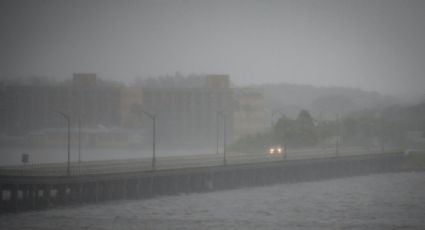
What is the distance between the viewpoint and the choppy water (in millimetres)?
61469

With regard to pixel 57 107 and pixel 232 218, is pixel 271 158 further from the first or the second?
pixel 57 107

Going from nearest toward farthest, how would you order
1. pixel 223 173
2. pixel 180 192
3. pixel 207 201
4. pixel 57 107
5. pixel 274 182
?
pixel 207 201 → pixel 180 192 → pixel 223 173 → pixel 274 182 → pixel 57 107

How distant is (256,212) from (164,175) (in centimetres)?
1445

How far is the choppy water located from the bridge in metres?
1.88

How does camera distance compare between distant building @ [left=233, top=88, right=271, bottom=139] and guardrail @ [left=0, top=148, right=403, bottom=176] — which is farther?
distant building @ [left=233, top=88, right=271, bottom=139]

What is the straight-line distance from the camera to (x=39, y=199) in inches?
2680

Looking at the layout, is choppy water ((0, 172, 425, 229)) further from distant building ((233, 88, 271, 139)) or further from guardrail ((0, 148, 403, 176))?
distant building ((233, 88, 271, 139))

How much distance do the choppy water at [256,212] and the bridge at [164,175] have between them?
188 cm

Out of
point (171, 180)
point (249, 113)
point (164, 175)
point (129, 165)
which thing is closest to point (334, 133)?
point (249, 113)

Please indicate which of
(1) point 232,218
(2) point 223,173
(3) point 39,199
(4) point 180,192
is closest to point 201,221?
(1) point 232,218

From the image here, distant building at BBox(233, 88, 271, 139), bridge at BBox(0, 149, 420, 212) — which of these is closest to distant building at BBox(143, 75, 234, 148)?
distant building at BBox(233, 88, 271, 139)

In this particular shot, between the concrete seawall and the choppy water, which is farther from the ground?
the concrete seawall

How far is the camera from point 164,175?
270 feet

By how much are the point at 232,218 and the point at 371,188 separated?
35.0m
